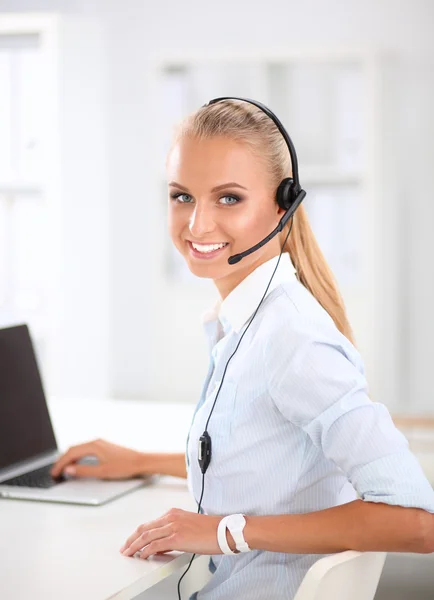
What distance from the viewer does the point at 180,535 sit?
124 cm

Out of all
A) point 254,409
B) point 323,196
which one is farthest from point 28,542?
point 323,196

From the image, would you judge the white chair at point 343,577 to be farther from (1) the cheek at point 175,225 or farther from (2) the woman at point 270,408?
(1) the cheek at point 175,225

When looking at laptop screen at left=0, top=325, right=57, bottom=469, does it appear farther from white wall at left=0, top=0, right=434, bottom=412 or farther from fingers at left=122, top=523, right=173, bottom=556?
white wall at left=0, top=0, right=434, bottom=412

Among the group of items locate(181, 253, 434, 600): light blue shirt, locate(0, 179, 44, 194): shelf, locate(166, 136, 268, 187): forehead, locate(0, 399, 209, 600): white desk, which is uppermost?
locate(0, 179, 44, 194): shelf

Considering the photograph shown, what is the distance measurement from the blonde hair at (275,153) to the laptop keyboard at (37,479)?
0.60m

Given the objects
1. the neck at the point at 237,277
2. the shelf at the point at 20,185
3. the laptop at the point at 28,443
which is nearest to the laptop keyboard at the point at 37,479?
the laptop at the point at 28,443

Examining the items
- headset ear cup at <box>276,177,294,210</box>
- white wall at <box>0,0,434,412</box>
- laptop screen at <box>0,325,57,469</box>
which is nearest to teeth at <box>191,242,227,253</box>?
headset ear cup at <box>276,177,294,210</box>

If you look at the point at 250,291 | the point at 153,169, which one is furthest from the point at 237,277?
the point at 153,169

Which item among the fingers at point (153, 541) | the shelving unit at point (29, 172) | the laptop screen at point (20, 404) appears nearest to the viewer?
the fingers at point (153, 541)

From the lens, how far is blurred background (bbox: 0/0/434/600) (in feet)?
12.9

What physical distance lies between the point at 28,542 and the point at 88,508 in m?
0.20

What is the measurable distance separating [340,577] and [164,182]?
166 inches

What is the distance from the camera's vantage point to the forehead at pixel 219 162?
1.35 m

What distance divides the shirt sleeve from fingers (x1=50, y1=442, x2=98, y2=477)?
1.87 feet
